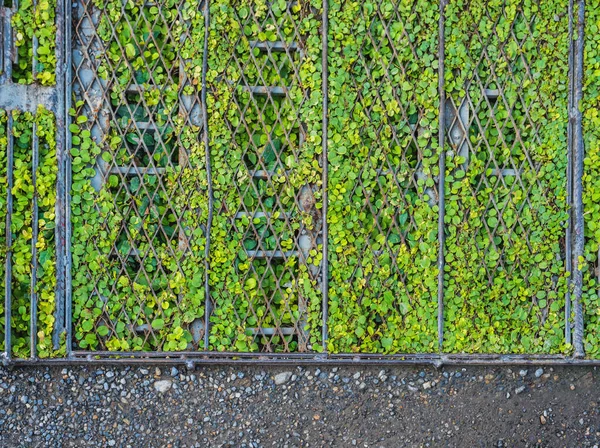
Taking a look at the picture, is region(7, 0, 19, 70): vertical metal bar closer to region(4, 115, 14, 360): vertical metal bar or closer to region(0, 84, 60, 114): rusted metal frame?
region(0, 84, 60, 114): rusted metal frame

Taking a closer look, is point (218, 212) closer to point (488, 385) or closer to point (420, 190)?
point (420, 190)

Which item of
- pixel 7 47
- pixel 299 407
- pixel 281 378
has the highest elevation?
pixel 7 47

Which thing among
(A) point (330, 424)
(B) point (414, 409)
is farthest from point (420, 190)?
(A) point (330, 424)

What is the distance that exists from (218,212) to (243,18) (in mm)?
1139

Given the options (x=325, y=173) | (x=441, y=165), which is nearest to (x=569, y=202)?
(x=441, y=165)

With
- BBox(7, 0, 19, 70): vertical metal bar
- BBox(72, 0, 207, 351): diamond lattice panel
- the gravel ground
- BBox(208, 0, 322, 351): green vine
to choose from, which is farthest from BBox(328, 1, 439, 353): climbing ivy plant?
BBox(7, 0, 19, 70): vertical metal bar

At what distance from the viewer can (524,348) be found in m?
2.95

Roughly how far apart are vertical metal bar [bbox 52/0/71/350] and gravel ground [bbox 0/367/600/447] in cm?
37

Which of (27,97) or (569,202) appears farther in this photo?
(569,202)

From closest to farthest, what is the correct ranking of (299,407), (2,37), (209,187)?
(2,37), (209,187), (299,407)

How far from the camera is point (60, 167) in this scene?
2.81 m

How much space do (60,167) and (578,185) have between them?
3.01 metres

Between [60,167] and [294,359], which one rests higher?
[60,167]

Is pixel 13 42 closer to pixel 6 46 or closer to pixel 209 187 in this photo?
pixel 6 46
